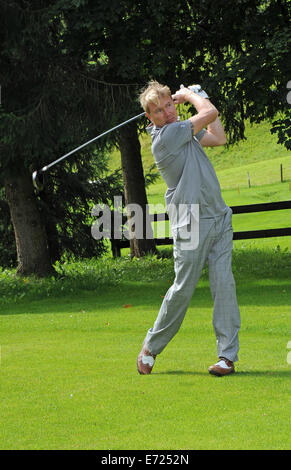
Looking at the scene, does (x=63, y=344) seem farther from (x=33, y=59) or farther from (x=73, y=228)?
(x=73, y=228)

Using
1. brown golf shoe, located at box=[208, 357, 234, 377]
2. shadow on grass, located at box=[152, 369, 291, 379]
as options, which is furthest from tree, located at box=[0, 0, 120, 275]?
brown golf shoe, located at box=[208, 357, 234, 377]

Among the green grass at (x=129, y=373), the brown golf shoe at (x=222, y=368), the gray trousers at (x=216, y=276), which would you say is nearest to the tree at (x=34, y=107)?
the green grass at (x=129, y=373)

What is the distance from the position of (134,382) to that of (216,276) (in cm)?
101

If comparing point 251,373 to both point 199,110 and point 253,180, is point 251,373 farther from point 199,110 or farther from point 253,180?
point 253,180

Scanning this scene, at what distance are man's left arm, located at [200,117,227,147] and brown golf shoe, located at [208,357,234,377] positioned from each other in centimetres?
166

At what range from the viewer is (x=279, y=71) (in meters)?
12.8

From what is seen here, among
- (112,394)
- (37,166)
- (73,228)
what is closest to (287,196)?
(73,228)

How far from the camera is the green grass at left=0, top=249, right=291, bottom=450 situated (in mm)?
4133

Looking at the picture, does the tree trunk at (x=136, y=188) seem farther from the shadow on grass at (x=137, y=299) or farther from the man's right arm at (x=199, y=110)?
the man's right arm at (x=199, y=110)

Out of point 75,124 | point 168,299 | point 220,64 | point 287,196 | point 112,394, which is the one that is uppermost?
point 220,64

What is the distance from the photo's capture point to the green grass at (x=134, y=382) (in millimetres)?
4133

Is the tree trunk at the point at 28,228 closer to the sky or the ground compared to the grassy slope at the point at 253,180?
closer to the sky

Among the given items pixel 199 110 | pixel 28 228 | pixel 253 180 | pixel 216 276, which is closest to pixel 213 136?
A: pixel 199 110

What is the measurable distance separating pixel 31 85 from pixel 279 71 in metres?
4.32
